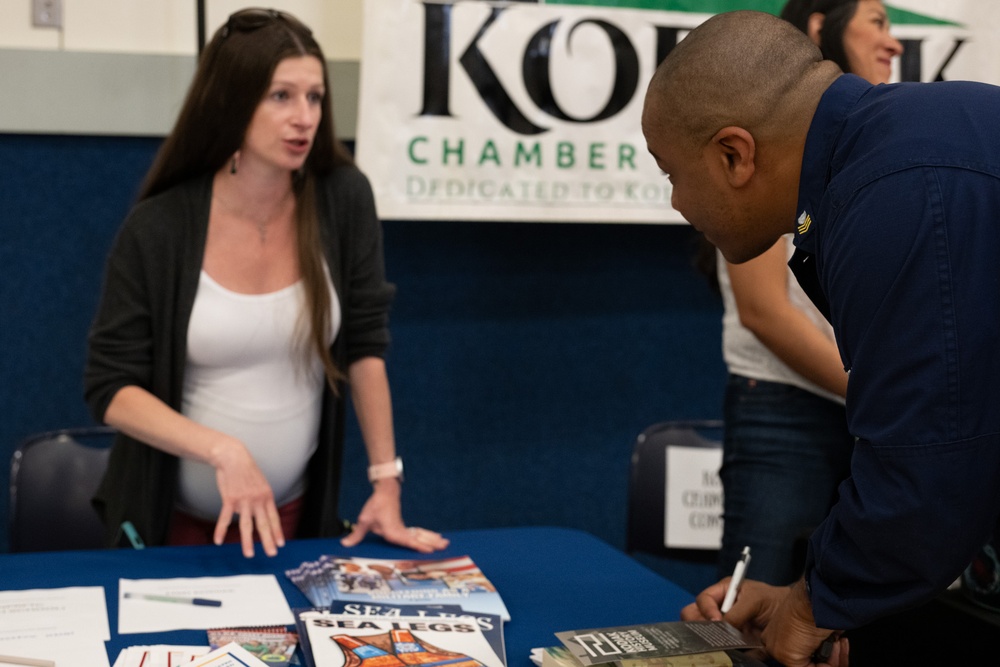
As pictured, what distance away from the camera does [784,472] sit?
2.11 meters

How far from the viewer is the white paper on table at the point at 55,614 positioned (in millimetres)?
1535

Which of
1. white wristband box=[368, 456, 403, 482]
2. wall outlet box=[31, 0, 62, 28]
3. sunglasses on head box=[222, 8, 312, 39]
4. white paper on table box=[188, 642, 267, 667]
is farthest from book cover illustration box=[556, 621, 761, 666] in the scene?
wall outlet box=[31, 0, 62, 28]

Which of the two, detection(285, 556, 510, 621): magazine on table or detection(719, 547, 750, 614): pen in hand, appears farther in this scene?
detection(285, 556, 510, 621): magazine on table

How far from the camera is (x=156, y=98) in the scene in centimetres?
306

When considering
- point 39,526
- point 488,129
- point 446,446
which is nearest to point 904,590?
point 39,526

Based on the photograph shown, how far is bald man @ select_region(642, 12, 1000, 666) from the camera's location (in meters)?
1.05

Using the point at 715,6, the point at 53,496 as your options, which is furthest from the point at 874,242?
the point at 715,6

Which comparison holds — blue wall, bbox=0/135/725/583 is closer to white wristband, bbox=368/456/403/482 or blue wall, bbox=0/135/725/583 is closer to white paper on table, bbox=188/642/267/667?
white wristband, bbox=368/456/403/482

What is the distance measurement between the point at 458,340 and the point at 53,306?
119cm

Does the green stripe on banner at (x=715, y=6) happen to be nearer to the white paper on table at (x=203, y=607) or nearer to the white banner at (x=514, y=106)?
the white banner at (x=514, y=106)

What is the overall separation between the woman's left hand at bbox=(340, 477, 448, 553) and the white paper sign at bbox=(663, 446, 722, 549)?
2.90 ft

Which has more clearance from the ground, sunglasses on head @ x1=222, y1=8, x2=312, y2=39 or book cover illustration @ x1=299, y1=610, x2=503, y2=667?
sunglasses on head @ x1=222, y1=8, x2=312, y2=39

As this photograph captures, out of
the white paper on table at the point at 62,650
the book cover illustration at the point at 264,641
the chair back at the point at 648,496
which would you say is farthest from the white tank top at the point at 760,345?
the white paper on table at the point at 62,650

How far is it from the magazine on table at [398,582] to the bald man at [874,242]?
0.55 metres
